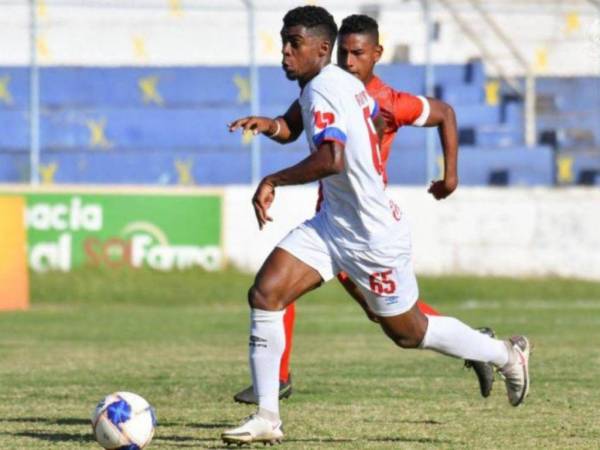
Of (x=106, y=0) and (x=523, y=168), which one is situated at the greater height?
(x=106, y=0)

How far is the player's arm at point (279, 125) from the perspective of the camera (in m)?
7.68

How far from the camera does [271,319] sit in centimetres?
761

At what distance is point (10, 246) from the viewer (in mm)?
20156

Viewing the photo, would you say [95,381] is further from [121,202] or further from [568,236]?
[568,236]

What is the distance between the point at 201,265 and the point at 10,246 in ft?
9.28

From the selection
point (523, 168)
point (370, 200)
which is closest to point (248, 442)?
point (370, 200)

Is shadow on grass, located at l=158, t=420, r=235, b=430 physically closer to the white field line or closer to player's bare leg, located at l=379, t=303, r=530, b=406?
player's bare leg, located at l=379, t=303, r=530, b=406

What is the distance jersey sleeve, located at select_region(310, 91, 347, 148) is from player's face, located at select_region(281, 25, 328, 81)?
0.24 meters

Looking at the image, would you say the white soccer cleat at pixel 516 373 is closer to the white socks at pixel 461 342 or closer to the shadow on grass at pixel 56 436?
the white socks at pixel 461 342

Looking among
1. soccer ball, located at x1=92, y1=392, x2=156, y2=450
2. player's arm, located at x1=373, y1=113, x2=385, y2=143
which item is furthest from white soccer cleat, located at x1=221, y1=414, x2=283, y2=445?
player's arm, located at x1=373, y1=113, x2=385, y2=143

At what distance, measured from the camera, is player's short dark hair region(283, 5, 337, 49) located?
7488 millimetres

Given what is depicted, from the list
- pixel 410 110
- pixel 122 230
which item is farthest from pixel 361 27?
pixel 122 230

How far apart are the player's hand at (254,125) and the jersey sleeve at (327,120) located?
1.32 feet

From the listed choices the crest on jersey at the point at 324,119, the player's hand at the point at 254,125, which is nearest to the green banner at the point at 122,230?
the player's hand at the point at 254,125
